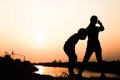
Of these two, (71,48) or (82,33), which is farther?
(71,48)

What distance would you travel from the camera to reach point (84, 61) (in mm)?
12961

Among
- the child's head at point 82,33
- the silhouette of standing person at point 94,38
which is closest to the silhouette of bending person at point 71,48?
the child's head at point 82,33

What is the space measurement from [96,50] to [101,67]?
2.87ft

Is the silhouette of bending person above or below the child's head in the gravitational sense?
below

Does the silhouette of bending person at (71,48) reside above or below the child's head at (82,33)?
below

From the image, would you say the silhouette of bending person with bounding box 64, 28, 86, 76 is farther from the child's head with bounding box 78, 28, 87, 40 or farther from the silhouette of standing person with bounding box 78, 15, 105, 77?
the silhouette of standing person with bounding box 78, 15, 105, 77

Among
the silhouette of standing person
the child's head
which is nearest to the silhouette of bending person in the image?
the child's head

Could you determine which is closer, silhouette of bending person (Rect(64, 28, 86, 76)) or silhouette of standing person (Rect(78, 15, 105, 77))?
silhouette of standing person (Rect(78, 15, 105, 77))

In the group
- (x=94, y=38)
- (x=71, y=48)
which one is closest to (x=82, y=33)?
(x=94, y=38)

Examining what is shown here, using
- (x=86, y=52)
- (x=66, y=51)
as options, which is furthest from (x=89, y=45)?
(x=66, y=51)

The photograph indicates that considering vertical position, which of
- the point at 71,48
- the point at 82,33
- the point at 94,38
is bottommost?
the point at 71,48

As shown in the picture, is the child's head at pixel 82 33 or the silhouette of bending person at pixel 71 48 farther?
the silhouette of bending person at pixel 71 48

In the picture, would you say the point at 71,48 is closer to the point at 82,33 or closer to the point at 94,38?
the point at 82,33

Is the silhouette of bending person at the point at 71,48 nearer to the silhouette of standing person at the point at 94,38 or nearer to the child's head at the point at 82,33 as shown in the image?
the child's head at the point at 82,33
